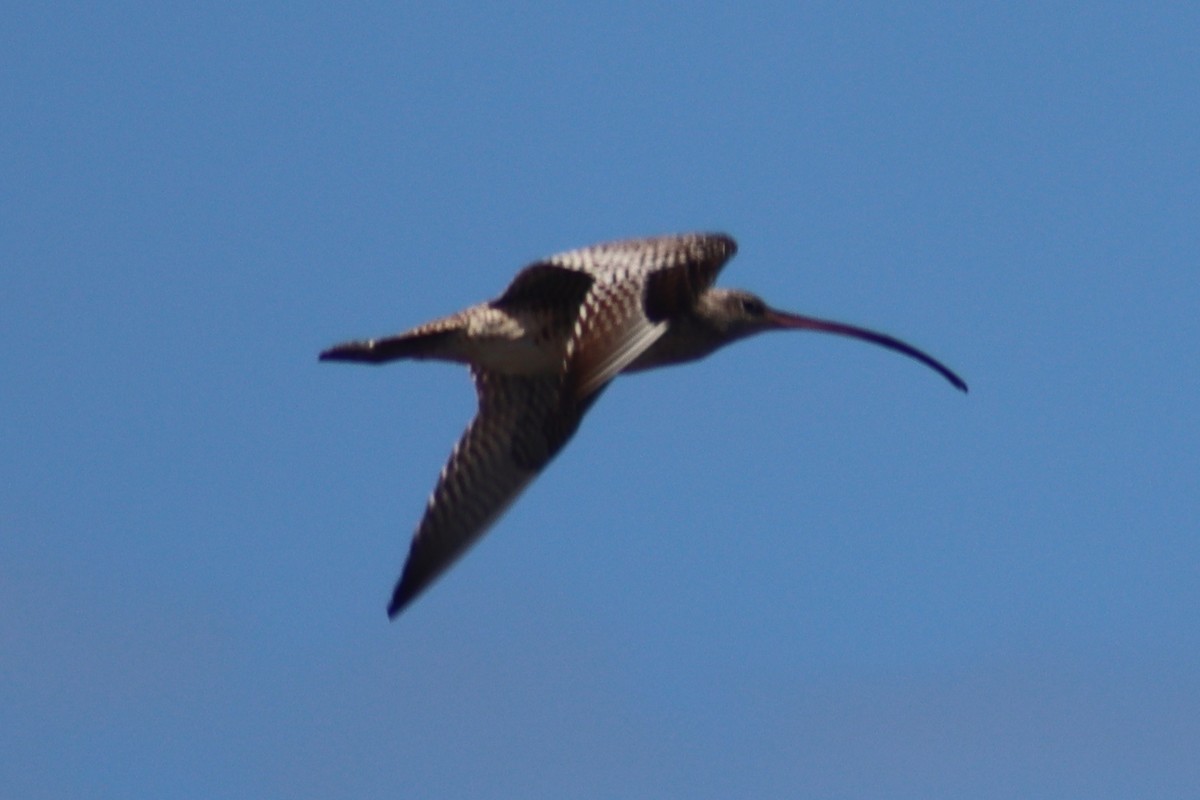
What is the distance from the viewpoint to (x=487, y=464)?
70.2ft

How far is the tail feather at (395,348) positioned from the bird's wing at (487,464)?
2.49 ft

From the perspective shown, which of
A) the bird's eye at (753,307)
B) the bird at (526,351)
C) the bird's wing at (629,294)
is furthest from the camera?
the bird's eye at (753,307)

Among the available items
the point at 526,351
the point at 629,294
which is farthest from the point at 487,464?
the point at 629,294

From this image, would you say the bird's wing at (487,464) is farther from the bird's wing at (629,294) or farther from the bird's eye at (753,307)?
the bird's eye at (753,307)

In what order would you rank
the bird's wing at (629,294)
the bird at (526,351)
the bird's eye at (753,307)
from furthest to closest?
1. the bird's eye at (753,307)
2. the bird at (526,351)
3. the bird's wing at (629,294)

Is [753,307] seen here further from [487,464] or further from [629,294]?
[629,294]

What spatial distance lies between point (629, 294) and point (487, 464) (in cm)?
224

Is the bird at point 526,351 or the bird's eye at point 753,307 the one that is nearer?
the bird at point 526,351

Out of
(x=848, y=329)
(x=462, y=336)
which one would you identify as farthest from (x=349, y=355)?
(x=848, y=329)

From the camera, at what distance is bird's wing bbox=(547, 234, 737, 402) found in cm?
1905

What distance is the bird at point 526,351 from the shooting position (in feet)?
67.8

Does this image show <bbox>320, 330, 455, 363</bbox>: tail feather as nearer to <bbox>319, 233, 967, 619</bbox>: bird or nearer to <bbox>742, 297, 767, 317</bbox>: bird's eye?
<bbox>319, 233, 967, 619</bbox>: bird

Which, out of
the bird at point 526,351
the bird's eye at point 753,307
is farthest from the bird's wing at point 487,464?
the bird's eye at point 753,307

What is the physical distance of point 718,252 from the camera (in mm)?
21188
